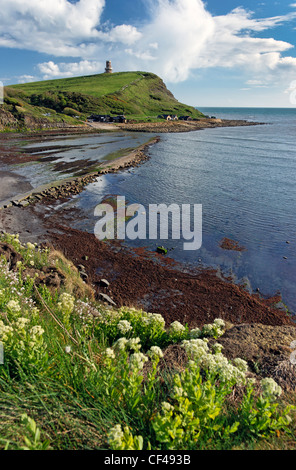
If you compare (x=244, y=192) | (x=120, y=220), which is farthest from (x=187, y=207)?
(x=244, y=192)

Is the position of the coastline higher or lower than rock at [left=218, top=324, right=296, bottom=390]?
lower

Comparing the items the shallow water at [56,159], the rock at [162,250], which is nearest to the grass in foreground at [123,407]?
the rock at [162,250]

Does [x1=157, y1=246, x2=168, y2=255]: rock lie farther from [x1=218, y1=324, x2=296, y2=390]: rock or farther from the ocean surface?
[x1=218, y1=324, x2=296, y2=390]: rock

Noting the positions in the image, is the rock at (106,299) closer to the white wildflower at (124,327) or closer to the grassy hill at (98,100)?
the white wildflower at (124,327)

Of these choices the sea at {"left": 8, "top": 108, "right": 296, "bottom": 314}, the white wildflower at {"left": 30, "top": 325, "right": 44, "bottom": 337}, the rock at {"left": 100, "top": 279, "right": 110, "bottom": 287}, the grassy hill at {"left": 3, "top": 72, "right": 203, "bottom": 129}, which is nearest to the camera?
the white wildflower at {"left": 30, "top": 325, "right": 44, "bottom": 337}

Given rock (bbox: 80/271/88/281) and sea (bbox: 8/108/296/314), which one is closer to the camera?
rock (bbox: 80/271/88/281)

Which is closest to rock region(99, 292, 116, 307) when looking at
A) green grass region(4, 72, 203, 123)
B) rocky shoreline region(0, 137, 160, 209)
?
rocky shoreline region(0, 137, 160, 209)

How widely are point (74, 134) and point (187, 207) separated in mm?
55231

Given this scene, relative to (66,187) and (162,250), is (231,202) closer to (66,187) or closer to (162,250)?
(162,250)

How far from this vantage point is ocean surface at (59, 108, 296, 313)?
14.0m

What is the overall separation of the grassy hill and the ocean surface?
49.5 meters

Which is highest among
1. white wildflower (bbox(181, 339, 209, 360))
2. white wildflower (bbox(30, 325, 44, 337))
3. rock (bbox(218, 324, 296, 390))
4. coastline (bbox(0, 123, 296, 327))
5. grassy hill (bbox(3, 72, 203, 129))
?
grassy hill (bbox(3, 72, 203, 129))

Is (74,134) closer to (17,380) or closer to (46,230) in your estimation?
(46,230)

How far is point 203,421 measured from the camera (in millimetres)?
2943
